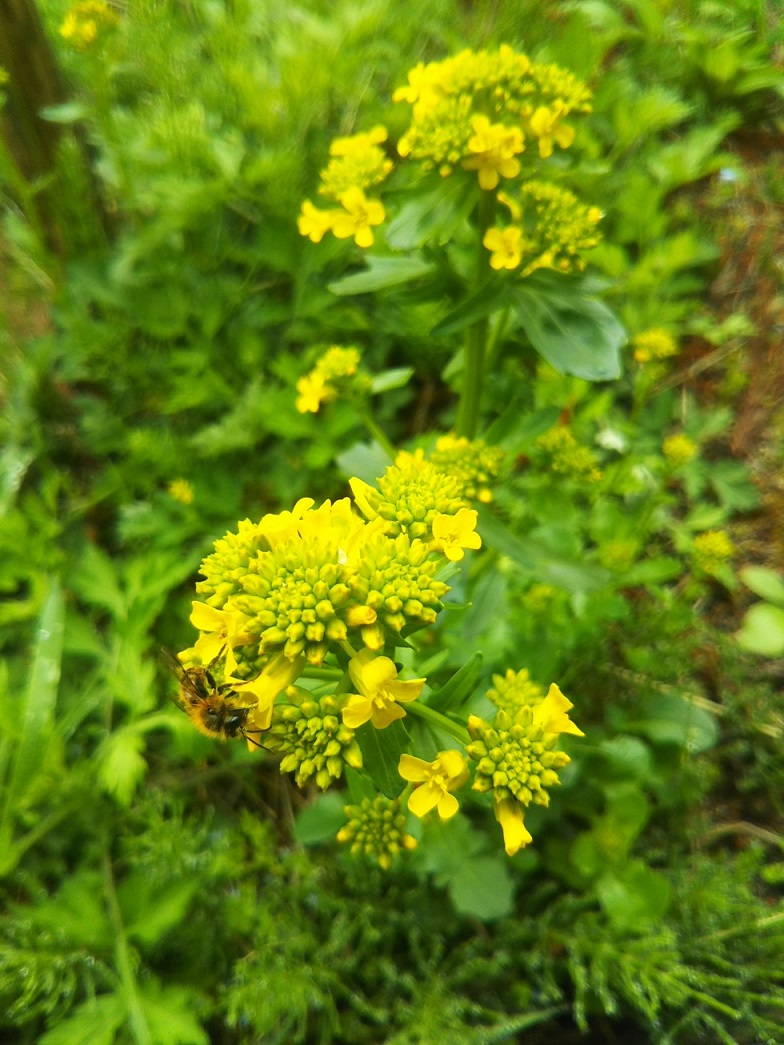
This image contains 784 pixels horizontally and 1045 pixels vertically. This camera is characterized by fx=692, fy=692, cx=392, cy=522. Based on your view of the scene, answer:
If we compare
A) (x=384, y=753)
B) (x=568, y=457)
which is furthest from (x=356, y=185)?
(x=384, y=753)

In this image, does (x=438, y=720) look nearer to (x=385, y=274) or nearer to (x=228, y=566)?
(x=228, y=566)

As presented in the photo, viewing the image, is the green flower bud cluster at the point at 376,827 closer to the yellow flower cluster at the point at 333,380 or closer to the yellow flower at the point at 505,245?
the yellow flower cluster at the point at 333,380

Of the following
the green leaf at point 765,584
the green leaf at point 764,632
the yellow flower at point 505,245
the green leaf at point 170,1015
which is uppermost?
the yellow flower at point 505,245

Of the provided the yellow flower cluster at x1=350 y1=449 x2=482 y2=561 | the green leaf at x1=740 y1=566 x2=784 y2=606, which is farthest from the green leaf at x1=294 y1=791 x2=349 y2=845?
the green leaf at x1=740 y1=566 x2=784 y2=606

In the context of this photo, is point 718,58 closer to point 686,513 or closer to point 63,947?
point 686,513

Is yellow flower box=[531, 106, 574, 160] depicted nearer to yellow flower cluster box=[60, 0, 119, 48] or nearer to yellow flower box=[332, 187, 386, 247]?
yellow flower box=[332, 187, 386, 247]

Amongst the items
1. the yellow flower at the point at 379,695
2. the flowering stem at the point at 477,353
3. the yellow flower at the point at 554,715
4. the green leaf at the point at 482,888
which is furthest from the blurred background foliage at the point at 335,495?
the yellow flower at the point at 379,695

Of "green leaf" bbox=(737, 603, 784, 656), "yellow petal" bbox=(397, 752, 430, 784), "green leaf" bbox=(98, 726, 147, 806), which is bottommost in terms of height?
"green leaf" bbox=(737, 603, 784, 656)
